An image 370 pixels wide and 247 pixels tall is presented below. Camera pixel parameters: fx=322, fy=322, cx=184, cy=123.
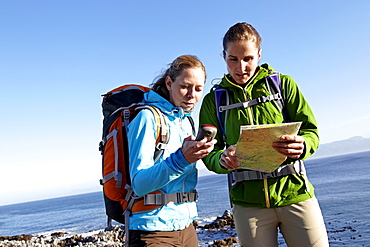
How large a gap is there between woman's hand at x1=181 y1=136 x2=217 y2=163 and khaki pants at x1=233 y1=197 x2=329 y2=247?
1.16 meters

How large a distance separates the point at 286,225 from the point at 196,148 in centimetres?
151

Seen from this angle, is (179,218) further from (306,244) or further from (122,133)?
(306,244)

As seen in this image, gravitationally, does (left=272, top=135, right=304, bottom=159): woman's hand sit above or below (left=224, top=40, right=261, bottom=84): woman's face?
below

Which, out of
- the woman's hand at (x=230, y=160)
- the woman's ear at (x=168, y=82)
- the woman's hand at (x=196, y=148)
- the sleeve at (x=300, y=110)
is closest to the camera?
the woman's hand at (x=196, y=148)

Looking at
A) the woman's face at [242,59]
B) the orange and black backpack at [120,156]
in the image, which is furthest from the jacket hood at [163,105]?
the woman's face at [242,59]

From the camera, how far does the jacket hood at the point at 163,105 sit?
11.4 ft

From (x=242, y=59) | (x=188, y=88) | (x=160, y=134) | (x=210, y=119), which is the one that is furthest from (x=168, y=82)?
(x=242, y=59)

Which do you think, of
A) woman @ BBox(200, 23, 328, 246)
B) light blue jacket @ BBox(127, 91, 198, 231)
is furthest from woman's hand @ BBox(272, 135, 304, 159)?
light blue jacket @ BBox(127, 91, 198, 231)

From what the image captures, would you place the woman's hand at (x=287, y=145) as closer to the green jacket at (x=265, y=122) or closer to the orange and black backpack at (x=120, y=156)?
the green jacket at (x=265, y=122)

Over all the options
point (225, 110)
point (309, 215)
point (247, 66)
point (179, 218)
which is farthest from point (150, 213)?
point (247, 66)

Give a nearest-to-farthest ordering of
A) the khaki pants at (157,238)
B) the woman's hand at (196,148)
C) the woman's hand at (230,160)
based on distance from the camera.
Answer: the woman's hand at (196,148)
the woman's hand at (230,160)
the khaki pants at (157,238)

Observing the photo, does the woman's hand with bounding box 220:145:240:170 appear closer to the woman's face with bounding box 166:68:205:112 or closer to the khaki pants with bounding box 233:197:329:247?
the khaki pants with bounding box 233:197:329:247

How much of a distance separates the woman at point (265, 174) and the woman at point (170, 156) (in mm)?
384

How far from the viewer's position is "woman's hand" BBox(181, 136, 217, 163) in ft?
8.29
